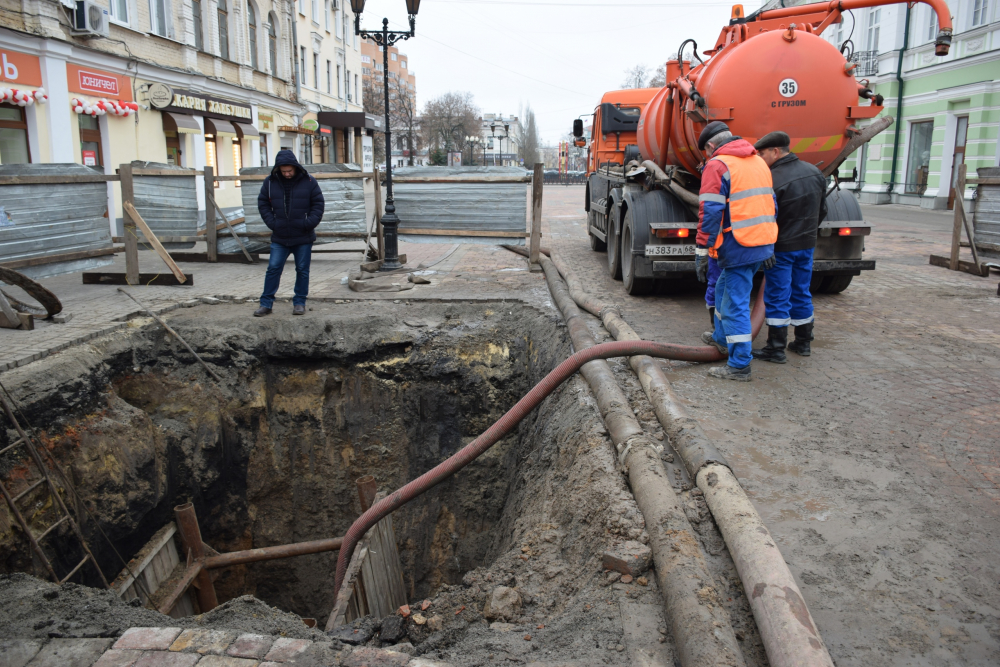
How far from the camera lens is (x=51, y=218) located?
7.34m

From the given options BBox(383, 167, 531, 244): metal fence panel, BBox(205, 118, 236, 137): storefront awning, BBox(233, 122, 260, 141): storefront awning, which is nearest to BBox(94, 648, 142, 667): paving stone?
BBox(383, 167, 531, 244): metal fence panel

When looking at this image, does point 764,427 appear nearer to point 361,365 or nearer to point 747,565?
point 747,565

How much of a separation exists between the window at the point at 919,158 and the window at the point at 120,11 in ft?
77.8

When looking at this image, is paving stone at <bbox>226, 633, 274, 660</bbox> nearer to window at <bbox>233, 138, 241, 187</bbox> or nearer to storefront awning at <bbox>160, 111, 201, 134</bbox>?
storefront awning at <bbox>160, 111, 201, 134</bbox>

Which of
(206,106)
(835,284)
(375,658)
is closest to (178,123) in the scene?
(206,106)

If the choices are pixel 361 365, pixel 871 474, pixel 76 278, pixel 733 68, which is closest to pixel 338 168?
pixel 76 278

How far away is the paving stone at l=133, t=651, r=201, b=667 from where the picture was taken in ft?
8.36

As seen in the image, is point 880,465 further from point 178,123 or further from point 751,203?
point 178,123

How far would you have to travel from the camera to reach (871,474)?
338 centimetres

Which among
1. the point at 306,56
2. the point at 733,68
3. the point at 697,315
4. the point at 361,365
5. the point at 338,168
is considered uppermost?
the point at 306,56

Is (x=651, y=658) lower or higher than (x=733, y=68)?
lower

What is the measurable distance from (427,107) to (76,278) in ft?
168

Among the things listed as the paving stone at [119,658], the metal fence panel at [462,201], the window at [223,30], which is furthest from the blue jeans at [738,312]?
the window at [223,30]

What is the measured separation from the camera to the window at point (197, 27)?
59.9ft
